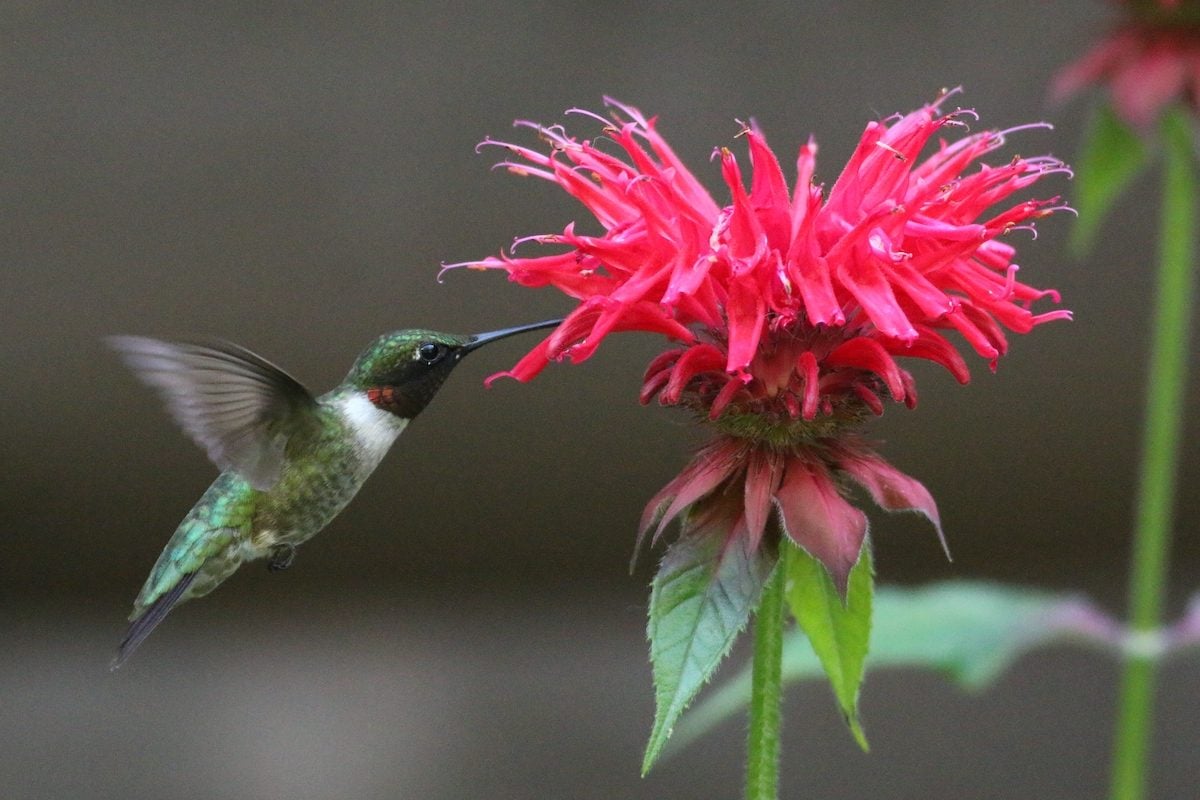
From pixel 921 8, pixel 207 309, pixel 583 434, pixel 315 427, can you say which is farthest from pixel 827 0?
pixel 315 427

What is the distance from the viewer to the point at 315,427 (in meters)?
1.07

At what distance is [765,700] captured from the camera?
0.83m

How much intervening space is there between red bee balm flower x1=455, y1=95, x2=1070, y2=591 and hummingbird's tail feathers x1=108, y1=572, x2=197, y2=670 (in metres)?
0.32

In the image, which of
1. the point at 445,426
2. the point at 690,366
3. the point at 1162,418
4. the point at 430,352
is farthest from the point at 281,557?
the point at 445,426

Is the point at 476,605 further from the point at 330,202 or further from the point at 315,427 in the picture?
the point at 315,427

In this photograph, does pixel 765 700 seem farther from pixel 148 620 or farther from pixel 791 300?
pixel 148 620

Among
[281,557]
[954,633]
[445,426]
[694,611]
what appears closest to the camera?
[694,611]

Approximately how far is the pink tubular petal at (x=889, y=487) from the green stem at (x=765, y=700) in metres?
0.07

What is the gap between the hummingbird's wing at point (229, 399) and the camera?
3.07 ft

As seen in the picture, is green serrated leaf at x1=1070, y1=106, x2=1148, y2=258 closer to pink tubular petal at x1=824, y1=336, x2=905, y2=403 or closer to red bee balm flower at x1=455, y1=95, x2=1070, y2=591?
red bee balm flower at x1=455, y1=95, x2=1070, y2=591

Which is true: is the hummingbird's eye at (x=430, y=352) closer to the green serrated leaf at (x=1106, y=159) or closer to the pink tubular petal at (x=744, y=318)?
the pink tubular petal at (x=744, y=318)

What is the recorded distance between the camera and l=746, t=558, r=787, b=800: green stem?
82 centimetres

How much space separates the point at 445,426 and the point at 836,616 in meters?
1.17

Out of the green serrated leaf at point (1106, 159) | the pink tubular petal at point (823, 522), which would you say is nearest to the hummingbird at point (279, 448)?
the pink tubular petal at point (823, 522)
